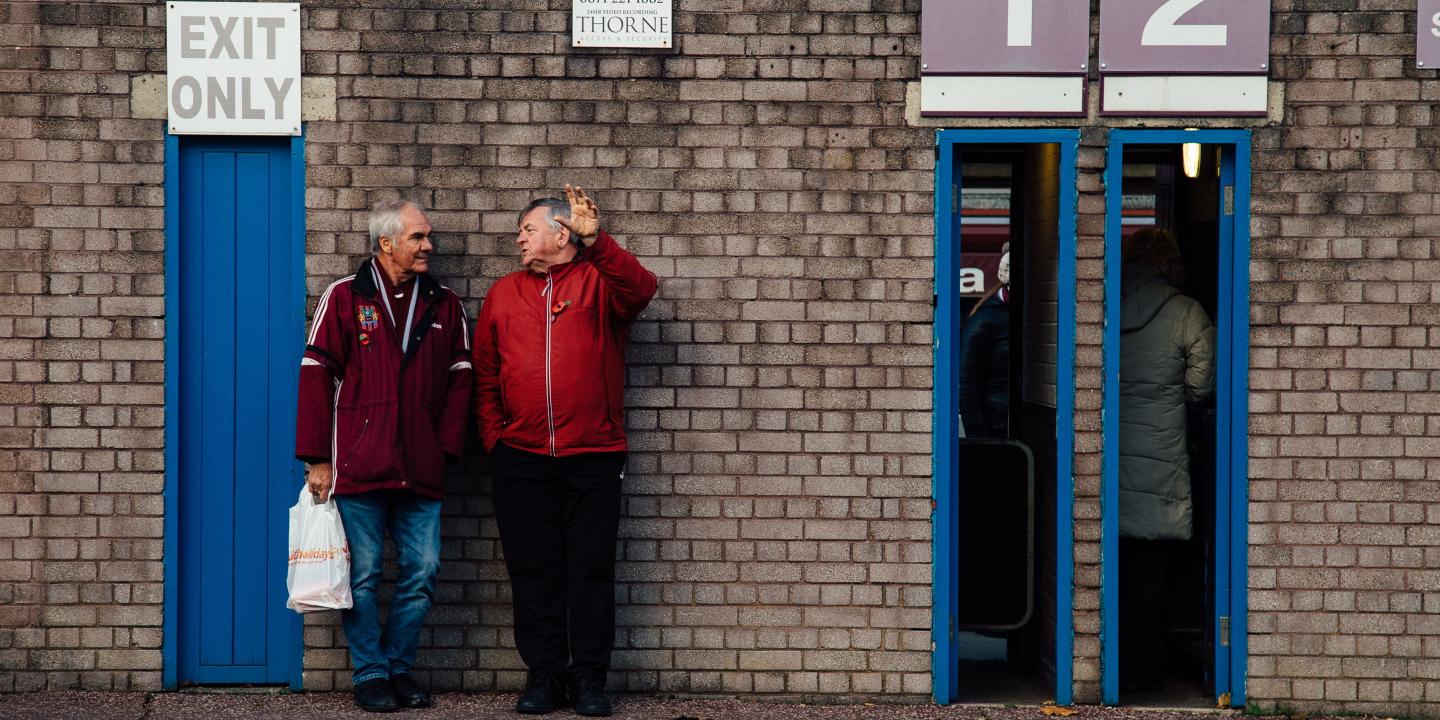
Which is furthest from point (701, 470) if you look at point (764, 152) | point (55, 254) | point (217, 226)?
point (55, 254)

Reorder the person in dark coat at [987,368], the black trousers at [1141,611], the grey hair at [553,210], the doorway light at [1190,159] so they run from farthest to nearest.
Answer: the person in dark coat at [987,368] < the black trousers at [1141,611] < the doorway light at [1190,159] < the grey hair at [553,210]

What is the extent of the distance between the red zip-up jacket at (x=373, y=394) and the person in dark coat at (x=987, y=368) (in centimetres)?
247

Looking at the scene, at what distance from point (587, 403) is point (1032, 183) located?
7.34 ft

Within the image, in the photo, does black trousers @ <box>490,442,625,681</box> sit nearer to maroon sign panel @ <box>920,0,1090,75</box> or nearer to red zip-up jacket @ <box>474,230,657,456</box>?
red zip-up jacket @ <box>474,230,657,456</box>

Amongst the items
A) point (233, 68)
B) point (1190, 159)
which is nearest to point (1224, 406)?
point (1190, 159)

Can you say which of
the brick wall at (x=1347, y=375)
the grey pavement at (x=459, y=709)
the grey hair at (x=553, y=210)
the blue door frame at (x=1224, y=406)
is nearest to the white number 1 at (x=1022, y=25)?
the blue door frame at (x=1224, y=406)

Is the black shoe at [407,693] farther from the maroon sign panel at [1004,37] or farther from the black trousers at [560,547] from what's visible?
the maroon sign panel at [1004,37]

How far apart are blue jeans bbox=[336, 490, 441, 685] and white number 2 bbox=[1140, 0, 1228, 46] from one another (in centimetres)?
308

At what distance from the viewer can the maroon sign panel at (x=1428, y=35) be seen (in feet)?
18.8

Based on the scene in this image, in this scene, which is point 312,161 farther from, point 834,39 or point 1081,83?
point 1081,83

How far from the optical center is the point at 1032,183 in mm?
6289

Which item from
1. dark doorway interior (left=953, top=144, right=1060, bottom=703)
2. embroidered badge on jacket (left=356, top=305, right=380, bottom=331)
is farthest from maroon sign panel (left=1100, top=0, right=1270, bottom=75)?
A: embroidered badge on jacket (left=356, top=305, right=380, bottom=331)

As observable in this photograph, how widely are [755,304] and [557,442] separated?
100 centimetres

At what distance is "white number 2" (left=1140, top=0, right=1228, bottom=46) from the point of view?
5699mm
